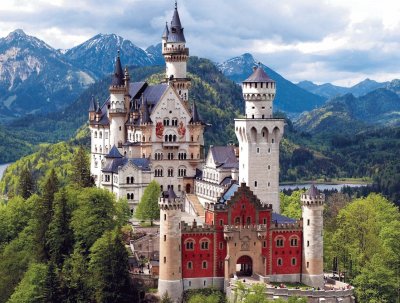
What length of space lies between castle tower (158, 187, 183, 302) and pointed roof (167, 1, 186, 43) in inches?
2461

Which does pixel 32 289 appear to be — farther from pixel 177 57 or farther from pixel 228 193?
pixel 177 57

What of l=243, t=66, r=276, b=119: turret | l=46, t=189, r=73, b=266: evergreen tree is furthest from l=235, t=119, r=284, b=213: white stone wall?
l=46, t=189, r=73, b=266: evergreen tree

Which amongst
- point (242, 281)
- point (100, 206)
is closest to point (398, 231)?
point (242, 281)

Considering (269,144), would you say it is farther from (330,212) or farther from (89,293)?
(330,212)

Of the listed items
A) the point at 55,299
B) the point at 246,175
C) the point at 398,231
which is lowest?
the point at 55,299

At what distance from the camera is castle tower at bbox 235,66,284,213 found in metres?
126

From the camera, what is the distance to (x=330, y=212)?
177500mm

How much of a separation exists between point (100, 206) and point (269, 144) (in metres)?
27.6

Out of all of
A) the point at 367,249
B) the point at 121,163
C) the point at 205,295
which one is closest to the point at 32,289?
the point at 205,295

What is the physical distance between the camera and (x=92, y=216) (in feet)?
396

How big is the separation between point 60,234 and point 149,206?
890 inches

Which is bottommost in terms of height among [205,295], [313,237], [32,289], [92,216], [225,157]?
[205,295]

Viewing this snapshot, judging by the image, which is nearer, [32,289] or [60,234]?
[32,289]

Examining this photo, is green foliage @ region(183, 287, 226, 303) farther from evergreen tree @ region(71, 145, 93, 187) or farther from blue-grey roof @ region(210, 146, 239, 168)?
evergreen tree @ region(71, 145, 93, 187)
